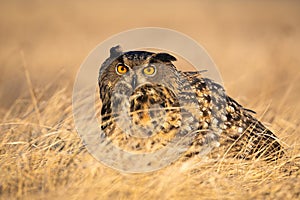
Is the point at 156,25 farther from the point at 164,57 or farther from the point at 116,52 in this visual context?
the point at 164,57

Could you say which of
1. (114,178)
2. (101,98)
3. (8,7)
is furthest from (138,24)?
(114,178)

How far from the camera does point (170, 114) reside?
14.7 ft

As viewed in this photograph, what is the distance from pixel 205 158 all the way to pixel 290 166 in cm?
67

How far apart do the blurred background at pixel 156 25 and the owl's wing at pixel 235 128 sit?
3554mm

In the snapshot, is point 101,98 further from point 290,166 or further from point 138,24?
point 138,24

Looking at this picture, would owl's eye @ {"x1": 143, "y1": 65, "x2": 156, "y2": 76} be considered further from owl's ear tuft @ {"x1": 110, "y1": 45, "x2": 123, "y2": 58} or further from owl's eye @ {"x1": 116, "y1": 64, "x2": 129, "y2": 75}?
owl's ear tuft @ {"x1": 110, "y1": 45, "x2": 123, "y2": 58}

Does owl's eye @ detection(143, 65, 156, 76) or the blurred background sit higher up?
the blurred background

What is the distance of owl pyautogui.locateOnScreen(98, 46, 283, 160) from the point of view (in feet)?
14.4

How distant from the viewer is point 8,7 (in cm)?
1961

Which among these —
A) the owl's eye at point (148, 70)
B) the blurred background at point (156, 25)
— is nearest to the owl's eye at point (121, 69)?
the owl's eye at point (148, 70)

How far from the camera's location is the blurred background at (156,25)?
436 inches

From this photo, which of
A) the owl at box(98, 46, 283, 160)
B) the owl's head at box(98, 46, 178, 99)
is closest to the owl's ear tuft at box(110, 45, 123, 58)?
the owl at box(98, 46, 283, 160)

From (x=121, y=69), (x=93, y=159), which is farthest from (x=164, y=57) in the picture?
(x=93, y=159)

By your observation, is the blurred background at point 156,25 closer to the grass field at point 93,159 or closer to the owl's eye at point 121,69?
the grass field at point 93,159
